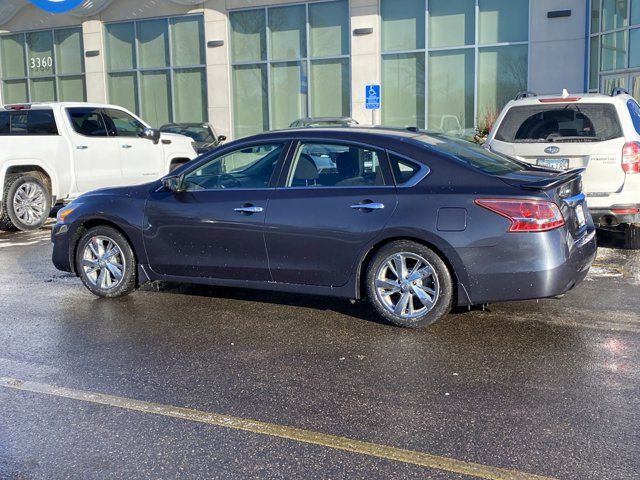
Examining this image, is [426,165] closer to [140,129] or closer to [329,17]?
[140,129]

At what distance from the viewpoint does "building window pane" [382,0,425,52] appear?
2083cm

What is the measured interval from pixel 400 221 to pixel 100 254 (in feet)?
9.91

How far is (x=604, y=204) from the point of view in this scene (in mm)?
8094

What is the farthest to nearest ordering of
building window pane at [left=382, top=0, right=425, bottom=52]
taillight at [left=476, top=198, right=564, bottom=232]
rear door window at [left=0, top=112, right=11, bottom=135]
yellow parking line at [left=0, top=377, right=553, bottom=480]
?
1. building window pane at [left=382, top=0, right=425, bottom=52]
2. rear door window at [left=0, top=112, right=11, bottom=135]
3. taillight at [left=476, top=198, right=564, bottom=232]
4. yellow parking line at [left=0, top=377, right=553, bottom=480]

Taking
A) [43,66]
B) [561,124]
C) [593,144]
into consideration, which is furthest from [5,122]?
[43,66]

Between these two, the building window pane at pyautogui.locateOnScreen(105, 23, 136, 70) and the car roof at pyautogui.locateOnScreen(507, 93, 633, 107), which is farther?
the building window pane at pyautogui.locateOnScreen(105, 23, 136, 70)

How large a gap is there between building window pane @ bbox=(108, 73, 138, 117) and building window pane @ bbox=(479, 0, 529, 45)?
11376mm

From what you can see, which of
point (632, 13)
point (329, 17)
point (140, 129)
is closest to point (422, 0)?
point (329, 17)

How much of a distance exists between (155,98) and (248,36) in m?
3.91

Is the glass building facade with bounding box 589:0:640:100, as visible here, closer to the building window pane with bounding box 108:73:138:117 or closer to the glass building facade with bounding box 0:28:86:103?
the building window pane with bounding box 108:73:138:117

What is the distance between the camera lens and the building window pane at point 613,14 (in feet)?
58.5

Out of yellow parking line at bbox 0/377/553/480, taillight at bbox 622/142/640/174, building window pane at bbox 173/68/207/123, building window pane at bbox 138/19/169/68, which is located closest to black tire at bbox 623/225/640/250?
taillight at bbox 622/142/640/174

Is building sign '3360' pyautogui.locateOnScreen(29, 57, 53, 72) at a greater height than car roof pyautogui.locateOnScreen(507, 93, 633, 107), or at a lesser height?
greater

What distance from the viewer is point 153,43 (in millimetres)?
24172
